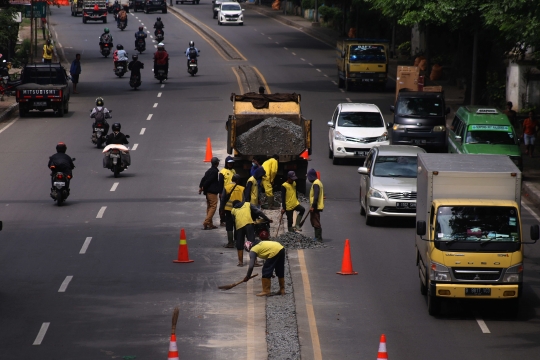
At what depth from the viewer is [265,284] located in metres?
17.7

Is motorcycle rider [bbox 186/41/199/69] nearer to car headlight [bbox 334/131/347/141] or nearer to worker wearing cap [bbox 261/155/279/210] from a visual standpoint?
car headlight [bbox 334/131/347/141]

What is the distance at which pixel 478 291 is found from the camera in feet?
53.4

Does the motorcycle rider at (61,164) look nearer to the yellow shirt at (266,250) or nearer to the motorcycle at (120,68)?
the yellow shirt at (266,250)

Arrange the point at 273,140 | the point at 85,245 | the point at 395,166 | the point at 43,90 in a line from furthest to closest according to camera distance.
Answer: the point at 43,90 → the point at 273,140 → the point at 395,166 → the point at 85,245

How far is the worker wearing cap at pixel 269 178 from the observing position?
25344mm

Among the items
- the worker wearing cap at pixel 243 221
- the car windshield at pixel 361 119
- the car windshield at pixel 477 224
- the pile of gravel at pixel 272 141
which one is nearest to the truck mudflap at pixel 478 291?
the car windshield at pixel 477 224

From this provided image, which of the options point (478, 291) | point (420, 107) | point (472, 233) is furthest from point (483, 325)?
point (420, 107)

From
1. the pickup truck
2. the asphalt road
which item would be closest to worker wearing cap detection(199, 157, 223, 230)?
the asphalt road

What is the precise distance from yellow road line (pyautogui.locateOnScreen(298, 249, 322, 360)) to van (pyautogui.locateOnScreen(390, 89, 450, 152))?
14385 millimetres

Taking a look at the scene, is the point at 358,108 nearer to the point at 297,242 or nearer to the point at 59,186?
the point at 59,186

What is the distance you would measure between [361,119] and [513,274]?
713 inches

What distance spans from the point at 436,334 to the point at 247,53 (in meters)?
51.4

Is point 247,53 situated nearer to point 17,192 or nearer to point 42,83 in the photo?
point 42,83

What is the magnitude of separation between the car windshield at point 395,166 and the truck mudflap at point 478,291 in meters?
8.56
